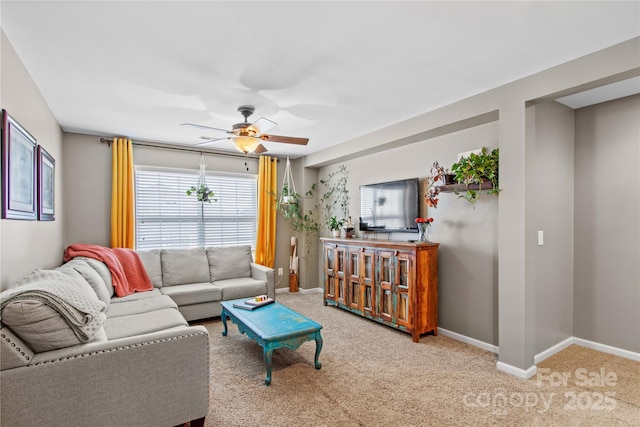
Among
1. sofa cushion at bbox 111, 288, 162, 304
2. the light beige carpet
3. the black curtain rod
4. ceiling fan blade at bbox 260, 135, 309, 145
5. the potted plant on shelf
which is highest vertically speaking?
the black curtain rod

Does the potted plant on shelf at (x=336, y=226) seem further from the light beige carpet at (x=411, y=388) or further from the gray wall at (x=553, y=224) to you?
the gray wall at (x=553, y=224)

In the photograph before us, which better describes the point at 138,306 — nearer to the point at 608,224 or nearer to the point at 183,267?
the point at 183,267

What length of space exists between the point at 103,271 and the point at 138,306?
2.37 ft

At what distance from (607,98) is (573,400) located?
263 cm

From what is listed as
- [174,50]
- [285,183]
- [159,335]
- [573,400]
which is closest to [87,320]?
[159,335]

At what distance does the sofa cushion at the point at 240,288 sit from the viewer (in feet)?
13.9

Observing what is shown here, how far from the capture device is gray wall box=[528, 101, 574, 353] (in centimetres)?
294

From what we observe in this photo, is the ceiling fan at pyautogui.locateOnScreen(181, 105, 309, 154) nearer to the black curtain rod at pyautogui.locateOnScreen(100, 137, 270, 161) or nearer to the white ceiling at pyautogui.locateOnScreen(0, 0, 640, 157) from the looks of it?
the white ceiling at pyautogui.locateOnScreen(0, 0, 640, 157)

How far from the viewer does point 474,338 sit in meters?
3.37

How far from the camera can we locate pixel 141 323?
2680mm

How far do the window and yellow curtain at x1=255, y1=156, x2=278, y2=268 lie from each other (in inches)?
7.3

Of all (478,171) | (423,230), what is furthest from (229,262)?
(478,171)

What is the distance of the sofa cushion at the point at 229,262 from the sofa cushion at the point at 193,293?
1.43 ft

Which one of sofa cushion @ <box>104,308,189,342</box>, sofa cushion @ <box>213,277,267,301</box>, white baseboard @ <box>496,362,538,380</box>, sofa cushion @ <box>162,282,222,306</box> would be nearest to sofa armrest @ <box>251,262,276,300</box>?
sofa cushion @ <box>213,277,267,301</box>
